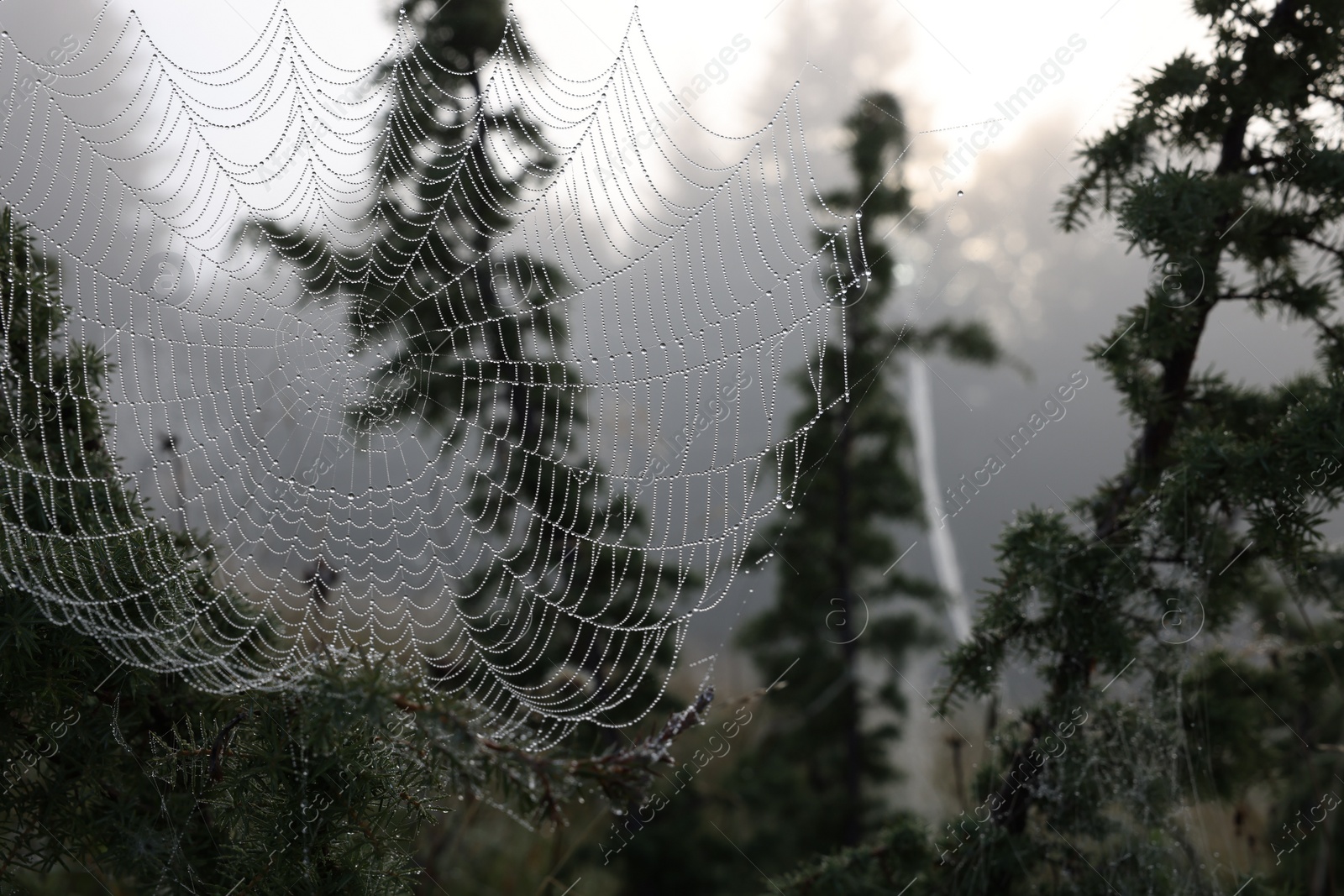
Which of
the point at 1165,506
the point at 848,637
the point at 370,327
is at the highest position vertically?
the point at 848,637

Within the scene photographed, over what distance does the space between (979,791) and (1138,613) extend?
22.4 inches

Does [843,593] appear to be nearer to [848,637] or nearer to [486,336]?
[848,637]

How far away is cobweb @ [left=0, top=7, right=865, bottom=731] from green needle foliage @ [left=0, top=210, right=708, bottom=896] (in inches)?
1.7

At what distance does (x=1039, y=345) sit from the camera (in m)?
23.4

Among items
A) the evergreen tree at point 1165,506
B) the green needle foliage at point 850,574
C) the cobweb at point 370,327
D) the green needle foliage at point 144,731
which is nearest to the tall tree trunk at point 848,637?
the green needle foliage at point 850,574

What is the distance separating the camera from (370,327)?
105 inches

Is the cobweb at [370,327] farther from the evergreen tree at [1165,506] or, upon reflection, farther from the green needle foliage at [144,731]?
the evergreen tree at [1165,506]

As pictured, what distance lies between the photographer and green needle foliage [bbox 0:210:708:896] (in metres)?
1.39

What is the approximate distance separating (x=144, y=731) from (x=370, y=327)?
53.5 inches

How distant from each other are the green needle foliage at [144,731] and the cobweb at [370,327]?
0.14 ft


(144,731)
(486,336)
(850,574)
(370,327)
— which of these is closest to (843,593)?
(850,574)

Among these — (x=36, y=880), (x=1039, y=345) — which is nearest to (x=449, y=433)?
(x=36, y=880)

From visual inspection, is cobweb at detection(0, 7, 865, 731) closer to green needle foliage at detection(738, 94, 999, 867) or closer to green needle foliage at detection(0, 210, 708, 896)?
green needle foliage at detection(0, 210, 708, 896)

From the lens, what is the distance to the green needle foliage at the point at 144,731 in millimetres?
1389
